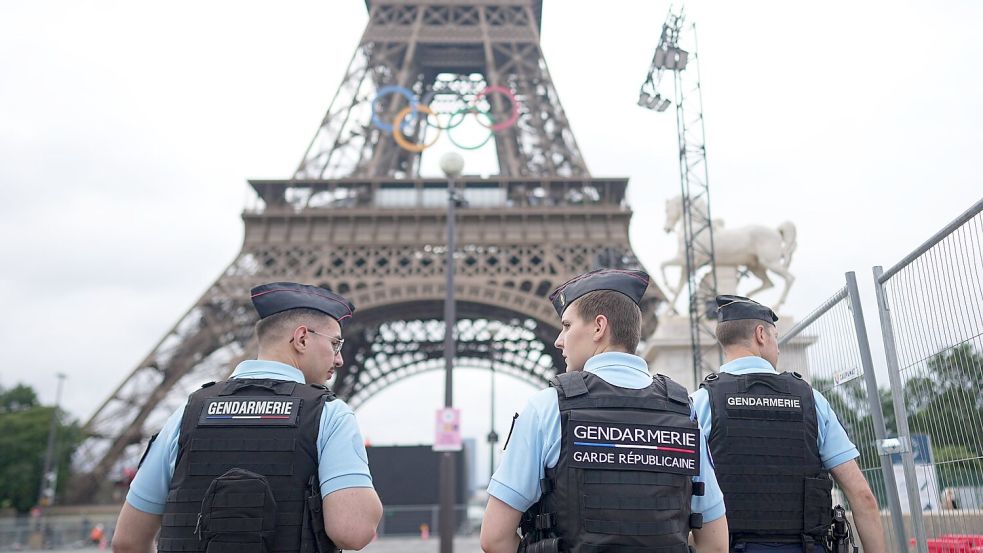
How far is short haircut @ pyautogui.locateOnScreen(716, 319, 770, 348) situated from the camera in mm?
3842

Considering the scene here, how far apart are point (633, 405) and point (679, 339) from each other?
11937 mm

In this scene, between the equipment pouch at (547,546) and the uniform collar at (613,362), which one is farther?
the uniform collar at (613,362)

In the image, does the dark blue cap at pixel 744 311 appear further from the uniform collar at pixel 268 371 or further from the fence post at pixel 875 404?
the uniform collar at pixel 268 371

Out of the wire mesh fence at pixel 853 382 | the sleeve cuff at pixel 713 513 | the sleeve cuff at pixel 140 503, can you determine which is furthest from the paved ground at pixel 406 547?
the sleeve cuff at pixel 713 513

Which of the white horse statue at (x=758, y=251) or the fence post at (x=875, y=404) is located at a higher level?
the white horse statue at (x=758, y=251)

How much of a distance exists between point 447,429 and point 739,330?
1051cm

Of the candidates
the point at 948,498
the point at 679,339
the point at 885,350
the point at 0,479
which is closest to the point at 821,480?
the point at 948,498

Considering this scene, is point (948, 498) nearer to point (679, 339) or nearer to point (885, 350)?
point (885, 350)

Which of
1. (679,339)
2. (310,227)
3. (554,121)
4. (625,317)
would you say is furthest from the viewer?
(554,121)

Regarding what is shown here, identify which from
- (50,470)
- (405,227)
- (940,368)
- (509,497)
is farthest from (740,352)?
(50,470)

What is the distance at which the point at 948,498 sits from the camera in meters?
3.98

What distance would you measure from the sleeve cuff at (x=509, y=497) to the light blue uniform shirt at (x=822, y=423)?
1298mm

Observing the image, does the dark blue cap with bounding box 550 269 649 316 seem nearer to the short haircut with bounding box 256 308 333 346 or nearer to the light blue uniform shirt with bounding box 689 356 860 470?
the light blue uniform shirt with bounding box 689 356 860 470

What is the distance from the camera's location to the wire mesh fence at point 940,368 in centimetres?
360
